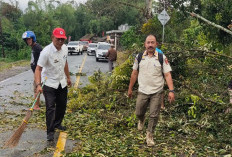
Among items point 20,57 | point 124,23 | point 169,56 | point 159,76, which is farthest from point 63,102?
point 124,23

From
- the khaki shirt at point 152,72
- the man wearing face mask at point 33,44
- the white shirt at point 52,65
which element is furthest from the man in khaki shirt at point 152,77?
the man wearing face mask at point 33,44

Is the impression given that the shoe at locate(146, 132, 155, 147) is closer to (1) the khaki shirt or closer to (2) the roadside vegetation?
(2) the roadside vegetation

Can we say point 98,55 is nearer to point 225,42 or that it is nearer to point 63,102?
point 225,42

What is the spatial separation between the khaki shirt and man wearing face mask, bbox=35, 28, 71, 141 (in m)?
1.50

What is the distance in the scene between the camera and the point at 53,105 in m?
5.45

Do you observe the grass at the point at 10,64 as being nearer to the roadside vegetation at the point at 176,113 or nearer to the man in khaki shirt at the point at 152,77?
the roadside vegetation at the point at 176,113

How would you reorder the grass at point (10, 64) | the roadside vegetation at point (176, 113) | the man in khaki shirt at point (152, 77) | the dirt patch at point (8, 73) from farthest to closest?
the grass at point (10, 64) < the dirt patch at point (8, 73) < the man in khaki shirt at point (152, 77) < the roadside vegetation at point (176, 113)

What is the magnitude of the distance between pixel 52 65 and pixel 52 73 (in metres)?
0.15

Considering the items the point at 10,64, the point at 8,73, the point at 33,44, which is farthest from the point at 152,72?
the point at 10,64

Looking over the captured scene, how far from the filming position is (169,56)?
23.3ft

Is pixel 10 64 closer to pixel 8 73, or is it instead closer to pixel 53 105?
pixel 8 73

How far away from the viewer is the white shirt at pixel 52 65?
5.36 m

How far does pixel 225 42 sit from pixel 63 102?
7259mm

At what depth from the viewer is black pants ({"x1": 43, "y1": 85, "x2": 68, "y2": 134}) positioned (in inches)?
211
